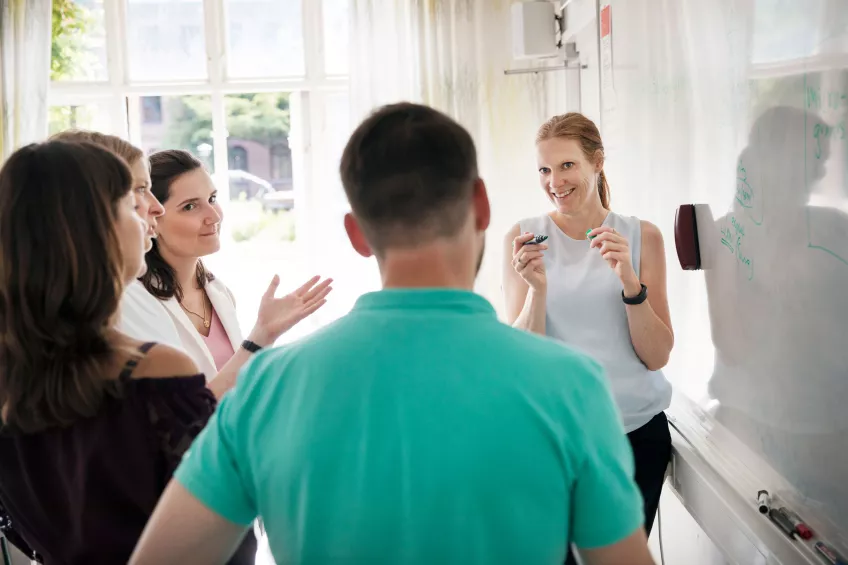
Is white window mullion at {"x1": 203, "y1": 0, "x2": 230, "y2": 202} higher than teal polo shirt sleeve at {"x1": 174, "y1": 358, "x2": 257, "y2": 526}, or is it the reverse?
white window mullion at {"x1": 203, "y1": 0, "x2": 230, "y2": 202}

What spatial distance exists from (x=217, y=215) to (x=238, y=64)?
2445 millimetres

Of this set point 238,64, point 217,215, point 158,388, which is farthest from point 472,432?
point 238,64

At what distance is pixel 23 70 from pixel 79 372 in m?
3.48

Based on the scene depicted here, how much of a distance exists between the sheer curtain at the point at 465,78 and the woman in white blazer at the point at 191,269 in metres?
1.98

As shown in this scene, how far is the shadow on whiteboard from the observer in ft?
3.96

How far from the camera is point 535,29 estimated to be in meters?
3.60

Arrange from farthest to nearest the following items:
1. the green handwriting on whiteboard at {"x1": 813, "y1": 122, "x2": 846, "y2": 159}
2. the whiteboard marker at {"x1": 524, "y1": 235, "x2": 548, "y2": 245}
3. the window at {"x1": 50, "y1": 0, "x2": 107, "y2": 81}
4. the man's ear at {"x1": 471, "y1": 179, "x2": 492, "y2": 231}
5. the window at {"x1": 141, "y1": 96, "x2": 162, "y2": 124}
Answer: the window at {"x1": 141, "y1": 96, "x2": 162, "y2": 124} < the window at {"x1": 50, "y1": 0, "x2": 107, "y2": 81} < the whiteboard marker at {"x1": 524, "y1": 235, "x2": 548, "y2": 245} < the green handwriting on whiteboard at {"x1": 813, "y1": 122, "x2": 846, "y2": 159} < the man's ear at {"x1": 471, "y1": 179, "x2": 492, "y2": 231}

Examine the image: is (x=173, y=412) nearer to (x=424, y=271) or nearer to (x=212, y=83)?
(x=424, y=271)

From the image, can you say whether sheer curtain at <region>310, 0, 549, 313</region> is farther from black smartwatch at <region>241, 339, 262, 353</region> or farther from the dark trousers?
black smartwatch at <region>241, 339, 262, 353</region>

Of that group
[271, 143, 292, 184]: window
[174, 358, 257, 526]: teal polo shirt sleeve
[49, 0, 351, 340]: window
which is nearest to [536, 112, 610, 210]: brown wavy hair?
[174, 358, 257, 526]: teal polo shirt sleeve

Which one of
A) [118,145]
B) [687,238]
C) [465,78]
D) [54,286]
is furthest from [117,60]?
[54,286]

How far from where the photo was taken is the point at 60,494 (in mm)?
1100

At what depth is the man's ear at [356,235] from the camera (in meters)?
0.89

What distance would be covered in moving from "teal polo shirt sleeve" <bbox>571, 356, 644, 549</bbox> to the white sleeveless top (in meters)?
1.14
